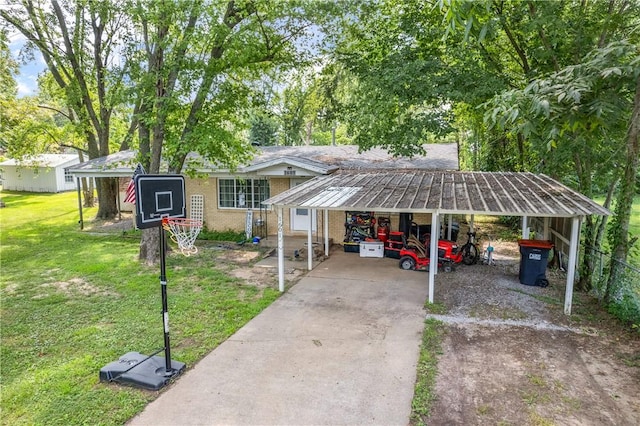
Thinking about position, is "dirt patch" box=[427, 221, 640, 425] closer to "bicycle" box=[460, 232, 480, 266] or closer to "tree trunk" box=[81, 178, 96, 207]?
"bicycle" box=[460, 232, 480, 266]

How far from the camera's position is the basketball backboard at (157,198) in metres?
4.40

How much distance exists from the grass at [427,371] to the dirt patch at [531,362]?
0.08 meters

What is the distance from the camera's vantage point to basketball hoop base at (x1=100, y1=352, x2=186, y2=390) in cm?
490

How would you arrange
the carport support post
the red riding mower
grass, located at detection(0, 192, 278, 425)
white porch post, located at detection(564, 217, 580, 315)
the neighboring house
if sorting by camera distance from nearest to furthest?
1. grass, located at detection(0, 192, 278, 425)
2. white porch post, located at detection(564, 217, 580, 315)
3. the red riding mower
4. the carport support post
5. the neighboring house

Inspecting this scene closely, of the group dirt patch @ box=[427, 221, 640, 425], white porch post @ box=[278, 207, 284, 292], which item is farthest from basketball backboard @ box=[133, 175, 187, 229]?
dirt patch @ box=[427, 221, 640, 425]

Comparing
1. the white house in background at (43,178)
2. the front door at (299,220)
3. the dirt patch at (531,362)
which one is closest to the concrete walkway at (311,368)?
the dirt patch at (531,362)

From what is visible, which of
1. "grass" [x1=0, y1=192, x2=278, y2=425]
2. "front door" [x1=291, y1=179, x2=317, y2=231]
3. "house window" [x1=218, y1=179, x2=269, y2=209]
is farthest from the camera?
"house window" [x1=218, y1=179, x2=269, y2=209]

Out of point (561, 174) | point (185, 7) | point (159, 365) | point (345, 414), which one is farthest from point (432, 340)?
point (185, 7)

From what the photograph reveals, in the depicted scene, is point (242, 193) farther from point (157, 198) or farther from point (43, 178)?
point (43, 178)

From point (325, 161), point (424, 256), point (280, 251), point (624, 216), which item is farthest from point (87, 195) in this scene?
point (624, 216)

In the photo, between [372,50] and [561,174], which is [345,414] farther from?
[372,50]

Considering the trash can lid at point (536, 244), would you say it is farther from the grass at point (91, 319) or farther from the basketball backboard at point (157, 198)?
the basketball backboard at point (157, 198)

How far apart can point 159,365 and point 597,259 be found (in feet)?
29.7

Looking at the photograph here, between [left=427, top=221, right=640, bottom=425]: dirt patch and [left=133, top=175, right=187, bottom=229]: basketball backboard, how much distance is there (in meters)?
3.89
